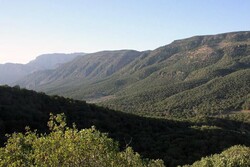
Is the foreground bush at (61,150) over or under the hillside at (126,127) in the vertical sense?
over

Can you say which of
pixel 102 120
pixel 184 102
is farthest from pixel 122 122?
pixel 184 102

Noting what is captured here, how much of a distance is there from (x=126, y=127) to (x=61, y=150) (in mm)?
40466

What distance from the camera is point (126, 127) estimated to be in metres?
55.2

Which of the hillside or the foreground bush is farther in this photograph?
the hillside

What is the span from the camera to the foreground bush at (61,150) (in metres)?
14.4

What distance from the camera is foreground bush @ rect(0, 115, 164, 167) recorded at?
47.1 feet

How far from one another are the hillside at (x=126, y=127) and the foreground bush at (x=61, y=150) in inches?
1009

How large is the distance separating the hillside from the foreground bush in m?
25.6

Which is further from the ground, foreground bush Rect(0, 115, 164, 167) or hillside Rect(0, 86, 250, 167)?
foreground bush Rect(0, 115, 164, 167)

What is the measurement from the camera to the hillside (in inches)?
1775

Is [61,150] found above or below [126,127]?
above

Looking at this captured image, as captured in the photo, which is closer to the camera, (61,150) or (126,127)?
(61,150)

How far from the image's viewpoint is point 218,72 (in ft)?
559

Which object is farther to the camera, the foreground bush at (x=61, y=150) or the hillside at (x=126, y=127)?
the hillside at (x=126, y=127)
